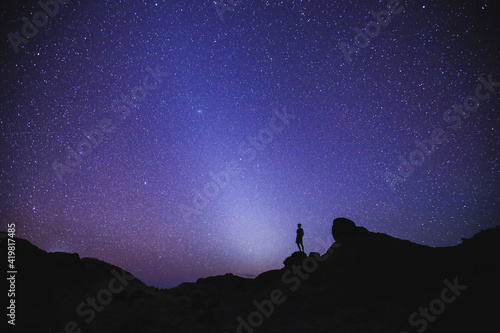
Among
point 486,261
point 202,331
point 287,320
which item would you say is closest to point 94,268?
point 202,331

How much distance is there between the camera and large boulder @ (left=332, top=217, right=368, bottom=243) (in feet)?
55.7

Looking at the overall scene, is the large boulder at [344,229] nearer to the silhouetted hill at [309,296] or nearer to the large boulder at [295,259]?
the silhouetted hill at [309,296]

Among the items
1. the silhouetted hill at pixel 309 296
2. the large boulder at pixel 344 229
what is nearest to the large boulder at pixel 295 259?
the silhouetted hill at pixel 309 296

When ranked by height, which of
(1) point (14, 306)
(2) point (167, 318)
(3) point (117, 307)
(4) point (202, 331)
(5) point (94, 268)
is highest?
(5) point (94, 268)

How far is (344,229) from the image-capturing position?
17.4 meters

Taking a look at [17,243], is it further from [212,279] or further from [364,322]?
[364,322]

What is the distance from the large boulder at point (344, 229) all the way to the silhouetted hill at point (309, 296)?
0.91 m

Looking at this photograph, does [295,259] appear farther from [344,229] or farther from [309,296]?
[309,296]

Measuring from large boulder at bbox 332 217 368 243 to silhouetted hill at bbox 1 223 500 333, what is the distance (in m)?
0.91

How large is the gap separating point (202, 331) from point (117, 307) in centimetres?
465

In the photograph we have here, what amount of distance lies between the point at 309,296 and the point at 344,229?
7.12 m

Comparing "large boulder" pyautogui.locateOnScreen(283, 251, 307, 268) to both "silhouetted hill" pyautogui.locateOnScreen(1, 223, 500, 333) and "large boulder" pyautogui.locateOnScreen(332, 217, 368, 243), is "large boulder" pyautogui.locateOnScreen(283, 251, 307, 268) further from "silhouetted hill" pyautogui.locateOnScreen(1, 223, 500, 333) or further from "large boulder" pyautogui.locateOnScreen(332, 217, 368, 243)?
"large boulder" pyautogui.locateOnScreen(332, 217, 368, 243)

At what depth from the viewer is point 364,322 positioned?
8.99 m

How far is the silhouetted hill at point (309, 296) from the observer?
905 cm
